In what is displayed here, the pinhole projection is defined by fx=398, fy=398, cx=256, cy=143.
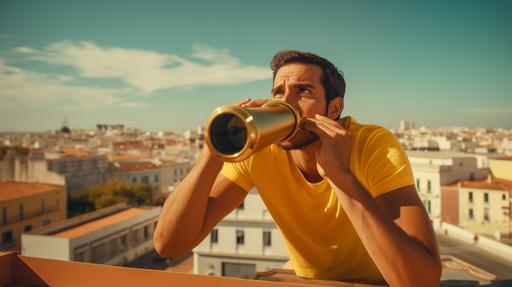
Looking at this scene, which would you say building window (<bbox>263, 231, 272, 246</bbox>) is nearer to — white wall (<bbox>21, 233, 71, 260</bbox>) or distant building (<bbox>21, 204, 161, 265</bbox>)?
distant building (<bbox>21, 204, 161, 265</bbox>)

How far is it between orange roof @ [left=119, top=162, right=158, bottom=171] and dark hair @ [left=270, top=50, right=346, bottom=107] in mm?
31334

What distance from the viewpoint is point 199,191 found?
166cm

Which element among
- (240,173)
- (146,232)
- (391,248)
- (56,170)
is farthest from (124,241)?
(391,248)

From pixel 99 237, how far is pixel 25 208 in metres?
6.96

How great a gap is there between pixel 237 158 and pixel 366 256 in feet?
3.50

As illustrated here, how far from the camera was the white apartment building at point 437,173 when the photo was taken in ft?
76.3

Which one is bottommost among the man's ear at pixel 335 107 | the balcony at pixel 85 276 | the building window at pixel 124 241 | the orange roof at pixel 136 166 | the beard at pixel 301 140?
the building window at pixel 124 241

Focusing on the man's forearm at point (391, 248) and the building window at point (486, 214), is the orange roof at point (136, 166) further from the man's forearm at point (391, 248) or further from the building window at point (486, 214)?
the man's forearm at point (391, 248)

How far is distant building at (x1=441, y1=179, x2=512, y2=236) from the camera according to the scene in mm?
21341

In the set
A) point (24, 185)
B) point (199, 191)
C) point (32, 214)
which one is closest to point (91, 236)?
point (32, 214)

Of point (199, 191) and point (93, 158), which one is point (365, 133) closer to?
point (199, 191)

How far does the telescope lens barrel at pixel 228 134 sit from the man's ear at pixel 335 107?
0.82 meters

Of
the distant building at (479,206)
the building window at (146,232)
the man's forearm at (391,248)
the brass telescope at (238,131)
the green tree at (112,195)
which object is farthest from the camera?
the green tree at (112,195)

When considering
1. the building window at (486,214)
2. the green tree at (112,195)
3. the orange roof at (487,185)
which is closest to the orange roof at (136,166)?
the green tree at (112,195)
